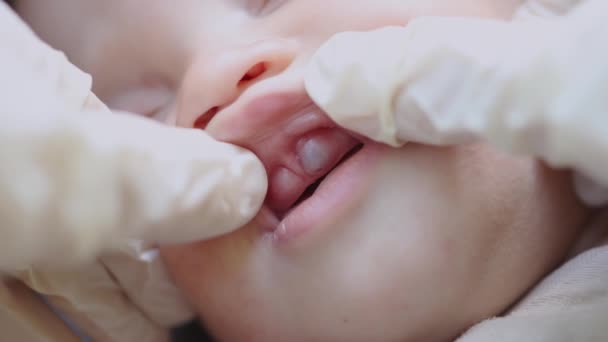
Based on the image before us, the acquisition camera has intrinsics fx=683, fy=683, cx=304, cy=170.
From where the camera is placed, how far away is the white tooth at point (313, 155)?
667 mm

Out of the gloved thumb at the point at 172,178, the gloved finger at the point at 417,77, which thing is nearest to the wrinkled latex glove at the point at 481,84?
the gloved finger at the point at 417,77

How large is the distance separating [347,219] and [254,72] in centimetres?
18

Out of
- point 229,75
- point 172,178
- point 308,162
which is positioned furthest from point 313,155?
point 172,178

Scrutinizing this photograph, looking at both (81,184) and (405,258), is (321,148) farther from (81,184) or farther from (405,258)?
(81,184)

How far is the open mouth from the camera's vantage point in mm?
686

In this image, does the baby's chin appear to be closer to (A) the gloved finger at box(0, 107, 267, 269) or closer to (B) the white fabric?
(B) the white fabric

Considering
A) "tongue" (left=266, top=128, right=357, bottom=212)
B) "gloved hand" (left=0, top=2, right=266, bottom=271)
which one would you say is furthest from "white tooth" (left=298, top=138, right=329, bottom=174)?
"gloved hand" (left=0, top=2, right=266, bottom=271)

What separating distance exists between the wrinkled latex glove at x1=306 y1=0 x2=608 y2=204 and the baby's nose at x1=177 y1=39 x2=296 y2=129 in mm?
69

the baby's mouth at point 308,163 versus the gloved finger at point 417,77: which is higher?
the gloved finger at point 417,77

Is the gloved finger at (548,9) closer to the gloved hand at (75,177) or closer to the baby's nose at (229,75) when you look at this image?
the baby's nose at (229,75)

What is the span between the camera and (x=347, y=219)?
644 millimetres

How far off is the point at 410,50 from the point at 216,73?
0.70 ft

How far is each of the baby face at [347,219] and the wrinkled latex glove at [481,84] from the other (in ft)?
0.19

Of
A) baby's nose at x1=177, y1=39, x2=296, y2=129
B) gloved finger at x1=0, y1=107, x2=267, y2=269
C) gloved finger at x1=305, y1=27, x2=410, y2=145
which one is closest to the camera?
gloved finger at x1=0, y1=107, x2=267, y2=269
